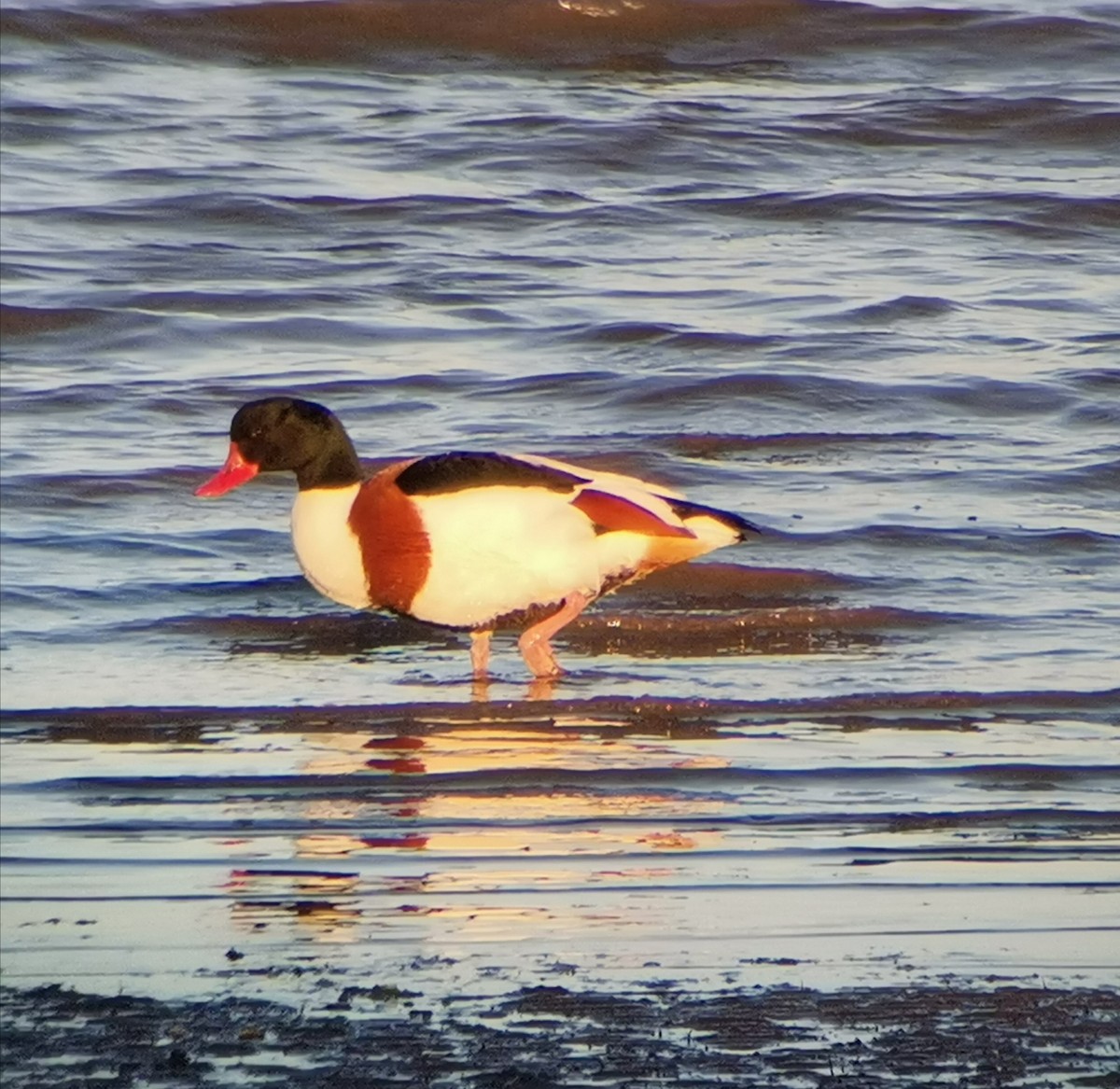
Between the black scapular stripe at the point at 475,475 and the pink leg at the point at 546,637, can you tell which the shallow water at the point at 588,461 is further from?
the black scapular stripe at the point at 475,475

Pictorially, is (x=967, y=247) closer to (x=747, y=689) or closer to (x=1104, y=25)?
(x=1104, y=25)

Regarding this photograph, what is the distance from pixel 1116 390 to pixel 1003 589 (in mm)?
3046

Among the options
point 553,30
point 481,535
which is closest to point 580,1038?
point 481,535

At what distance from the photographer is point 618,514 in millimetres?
6793

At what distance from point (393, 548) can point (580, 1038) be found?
10.9 ft

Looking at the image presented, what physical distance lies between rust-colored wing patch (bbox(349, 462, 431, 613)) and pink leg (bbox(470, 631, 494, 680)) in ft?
0.82

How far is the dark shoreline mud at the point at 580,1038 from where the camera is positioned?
3258 mm

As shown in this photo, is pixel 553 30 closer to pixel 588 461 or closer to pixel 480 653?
pixel 588 461

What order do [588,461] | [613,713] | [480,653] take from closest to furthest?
[613,713], [480,653], [588,461]

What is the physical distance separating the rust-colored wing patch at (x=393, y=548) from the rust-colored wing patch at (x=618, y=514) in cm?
52

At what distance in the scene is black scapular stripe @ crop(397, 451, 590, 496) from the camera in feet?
21.7

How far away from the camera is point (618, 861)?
4480 millimetres

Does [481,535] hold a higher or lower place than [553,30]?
lower

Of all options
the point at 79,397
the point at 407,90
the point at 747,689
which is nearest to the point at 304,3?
the point at 407,90
